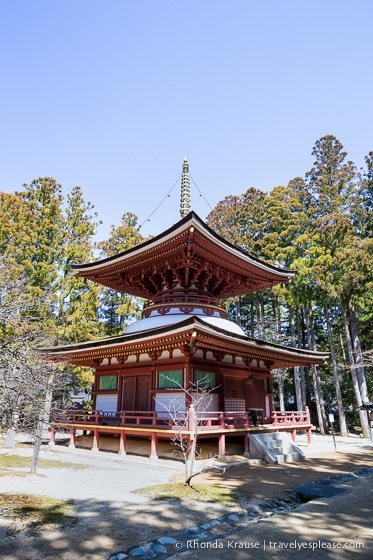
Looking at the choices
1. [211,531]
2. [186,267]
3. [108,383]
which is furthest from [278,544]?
[108,383]

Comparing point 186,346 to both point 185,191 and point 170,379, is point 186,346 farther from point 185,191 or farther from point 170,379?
point 185,191

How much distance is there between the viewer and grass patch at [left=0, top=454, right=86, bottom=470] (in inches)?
482

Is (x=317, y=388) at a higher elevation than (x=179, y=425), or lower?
higher

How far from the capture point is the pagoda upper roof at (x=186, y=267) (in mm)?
15531

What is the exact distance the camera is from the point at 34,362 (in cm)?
959

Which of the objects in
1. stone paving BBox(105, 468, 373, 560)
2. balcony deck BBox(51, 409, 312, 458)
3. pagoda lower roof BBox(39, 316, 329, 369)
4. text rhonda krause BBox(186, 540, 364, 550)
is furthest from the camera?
balcony deck BBox(51, 409, 312, 458)

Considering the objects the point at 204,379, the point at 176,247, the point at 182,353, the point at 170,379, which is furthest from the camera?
the point at 176,247

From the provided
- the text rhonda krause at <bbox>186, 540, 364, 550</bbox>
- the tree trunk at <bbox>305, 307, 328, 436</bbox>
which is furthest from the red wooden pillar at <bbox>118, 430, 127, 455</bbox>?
the tree trunk at <bbox>305, 307, 328, 436</bbox>

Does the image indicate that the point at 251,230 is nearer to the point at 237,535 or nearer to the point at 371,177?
the point at 371,177

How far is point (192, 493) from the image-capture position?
8.76 m

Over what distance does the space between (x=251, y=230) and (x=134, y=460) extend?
2386 centimetres

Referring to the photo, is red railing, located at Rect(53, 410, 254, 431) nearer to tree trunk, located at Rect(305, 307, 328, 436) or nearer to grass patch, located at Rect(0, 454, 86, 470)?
grass patch, located at Rect(0, 454, 86, 470)

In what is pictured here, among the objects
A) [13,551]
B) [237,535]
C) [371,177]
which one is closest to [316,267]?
[371,177]

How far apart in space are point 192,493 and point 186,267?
1011 centimetres
